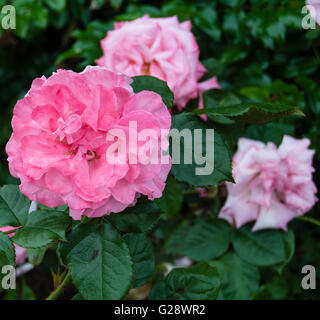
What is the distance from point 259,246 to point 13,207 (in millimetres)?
505

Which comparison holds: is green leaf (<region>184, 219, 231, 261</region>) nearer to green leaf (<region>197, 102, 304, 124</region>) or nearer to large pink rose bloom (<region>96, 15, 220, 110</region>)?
large pink rose bloom (<region>96, 15, 220, 110</region>)

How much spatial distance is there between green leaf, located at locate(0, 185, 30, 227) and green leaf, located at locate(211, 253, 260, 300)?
443mm

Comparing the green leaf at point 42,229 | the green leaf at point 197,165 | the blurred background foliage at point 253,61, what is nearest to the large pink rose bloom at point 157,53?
the blurred background foliage at point 253,61

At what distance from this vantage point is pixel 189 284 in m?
0.66

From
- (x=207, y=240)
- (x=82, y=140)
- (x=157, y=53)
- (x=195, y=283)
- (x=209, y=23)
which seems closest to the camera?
(x=82, y=140)

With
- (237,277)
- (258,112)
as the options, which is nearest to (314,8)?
(258,112)

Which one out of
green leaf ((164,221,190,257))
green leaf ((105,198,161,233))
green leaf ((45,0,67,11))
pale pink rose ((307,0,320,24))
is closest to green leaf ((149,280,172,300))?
green leaf ((105,198,161,233))

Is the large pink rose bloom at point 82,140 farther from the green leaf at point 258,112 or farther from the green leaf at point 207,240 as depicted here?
the green leaf at point 207,240

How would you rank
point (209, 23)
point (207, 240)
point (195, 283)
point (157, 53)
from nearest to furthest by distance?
point (195, 283), point (157, 53), point (207, 240), point (209, 23)

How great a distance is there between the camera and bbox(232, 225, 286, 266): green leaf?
0.84 meters

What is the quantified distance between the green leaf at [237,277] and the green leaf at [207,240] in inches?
1.1

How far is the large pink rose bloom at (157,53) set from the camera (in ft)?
2.54

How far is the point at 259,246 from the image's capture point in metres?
0.87

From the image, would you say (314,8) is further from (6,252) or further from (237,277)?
(6,252)
